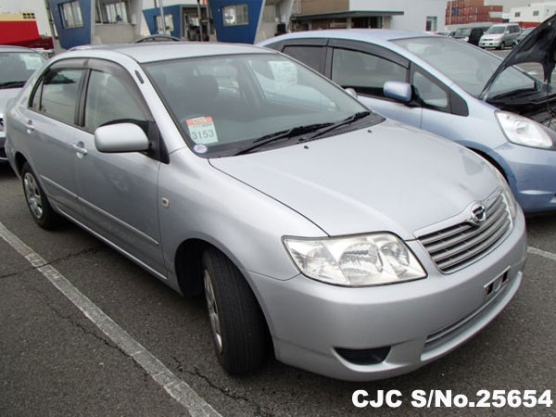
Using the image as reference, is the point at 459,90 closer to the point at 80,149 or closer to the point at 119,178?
→ the point at 119,178

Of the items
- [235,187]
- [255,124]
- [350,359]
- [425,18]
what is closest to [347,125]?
[255,124]

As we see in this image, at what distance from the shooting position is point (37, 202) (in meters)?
4.28

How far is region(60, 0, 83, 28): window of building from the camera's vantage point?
19750 mm

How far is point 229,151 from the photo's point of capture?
247cm

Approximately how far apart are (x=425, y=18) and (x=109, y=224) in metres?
42.9

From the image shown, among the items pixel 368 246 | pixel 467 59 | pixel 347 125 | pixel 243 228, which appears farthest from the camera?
pixel 467 59

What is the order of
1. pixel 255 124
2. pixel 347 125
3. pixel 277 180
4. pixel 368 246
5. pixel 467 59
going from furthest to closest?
pixel 467 59, pixel 347 125, pixel 255 124, pixel 277 180, pixel 368 246

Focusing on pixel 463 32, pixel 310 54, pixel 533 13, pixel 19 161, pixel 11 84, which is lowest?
pixel 463 32

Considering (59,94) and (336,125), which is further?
(59,94)

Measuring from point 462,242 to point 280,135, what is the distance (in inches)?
45.0

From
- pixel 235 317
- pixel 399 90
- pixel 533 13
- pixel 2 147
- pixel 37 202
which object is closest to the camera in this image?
pixel 235 317

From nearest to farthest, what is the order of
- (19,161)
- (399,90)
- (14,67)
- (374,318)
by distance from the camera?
1. (374,318)
2. (399,90)
3. (19,161)
4. (14,67)

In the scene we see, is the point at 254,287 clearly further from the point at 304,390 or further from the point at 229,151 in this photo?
the point at 229,151

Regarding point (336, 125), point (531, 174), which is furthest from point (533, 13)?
point (336, 125)
